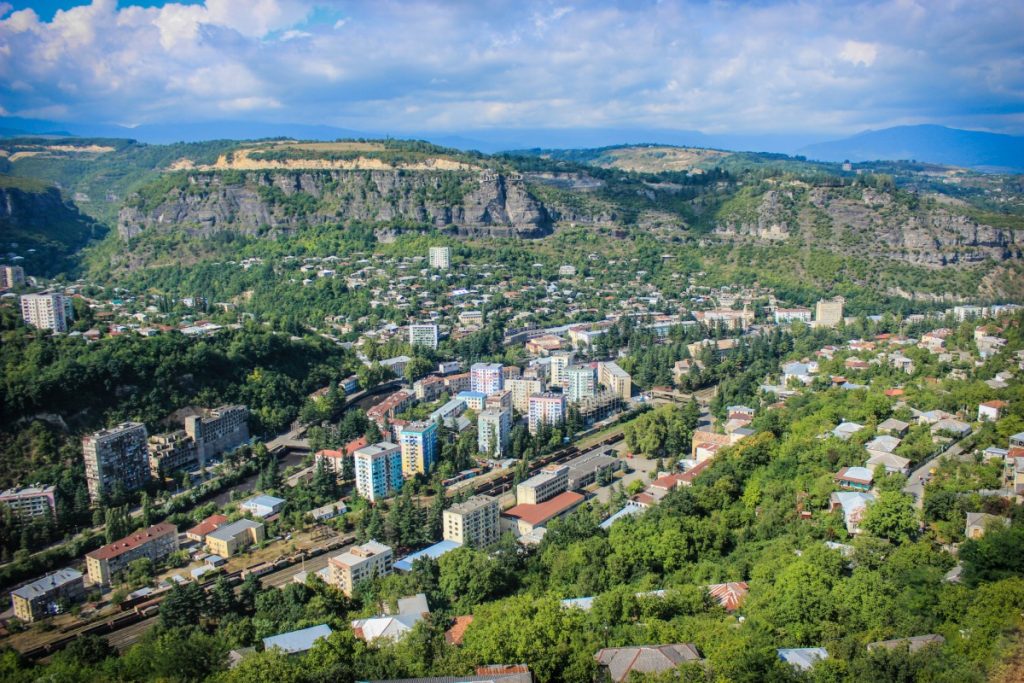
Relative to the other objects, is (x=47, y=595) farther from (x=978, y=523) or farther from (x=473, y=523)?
(x=978, y=523)

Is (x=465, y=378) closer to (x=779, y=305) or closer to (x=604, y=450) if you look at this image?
(x=604, y=450)

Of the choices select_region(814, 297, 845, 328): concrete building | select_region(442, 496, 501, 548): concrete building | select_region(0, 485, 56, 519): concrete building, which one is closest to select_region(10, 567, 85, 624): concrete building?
select_region(0, 485, 56, 519): concrete building

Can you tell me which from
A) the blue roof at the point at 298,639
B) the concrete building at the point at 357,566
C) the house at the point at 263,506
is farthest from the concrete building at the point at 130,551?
the blue roof at the point at 298,639

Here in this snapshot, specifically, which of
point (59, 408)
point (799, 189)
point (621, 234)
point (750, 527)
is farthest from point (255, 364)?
point (799, 189)

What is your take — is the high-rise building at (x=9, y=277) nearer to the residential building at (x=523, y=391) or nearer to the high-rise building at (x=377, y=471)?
the residential building at (x=523, y=391)

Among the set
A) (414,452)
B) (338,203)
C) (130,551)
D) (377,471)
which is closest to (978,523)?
(377,471)

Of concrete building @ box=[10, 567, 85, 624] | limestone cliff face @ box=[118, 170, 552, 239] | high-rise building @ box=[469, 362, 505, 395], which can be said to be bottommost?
concrete building @ box=[10, 567, 85, 624]

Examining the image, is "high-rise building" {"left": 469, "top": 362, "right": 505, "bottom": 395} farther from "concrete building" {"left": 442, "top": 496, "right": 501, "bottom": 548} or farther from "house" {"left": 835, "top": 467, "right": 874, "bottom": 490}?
"house" {"left": 835, "top": 467, "right": 874, "bottom": 490}
